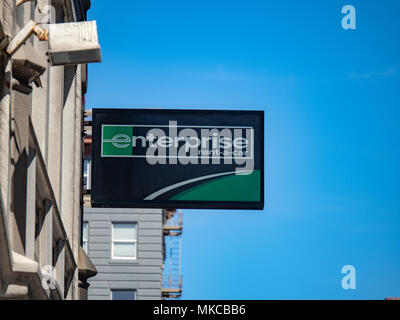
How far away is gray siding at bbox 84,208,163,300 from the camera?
58844mm

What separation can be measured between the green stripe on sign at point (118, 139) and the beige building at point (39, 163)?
116 cm

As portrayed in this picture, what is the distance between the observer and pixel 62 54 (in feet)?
36.9

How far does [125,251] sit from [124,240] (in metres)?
0.69

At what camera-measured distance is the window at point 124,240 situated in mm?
59594

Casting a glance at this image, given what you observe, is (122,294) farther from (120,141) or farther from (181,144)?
(181,144)

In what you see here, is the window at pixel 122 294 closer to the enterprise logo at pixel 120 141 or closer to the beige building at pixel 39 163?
the beige building at pixel 39 163

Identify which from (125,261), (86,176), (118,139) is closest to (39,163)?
(118,139)

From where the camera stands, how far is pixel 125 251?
196ft

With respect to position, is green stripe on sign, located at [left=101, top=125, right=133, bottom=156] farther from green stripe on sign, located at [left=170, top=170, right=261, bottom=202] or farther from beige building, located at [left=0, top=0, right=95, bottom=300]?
green stripe on sign, located at [left=170, top=170, right=261, bottom=202]

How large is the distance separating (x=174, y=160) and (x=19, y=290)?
7142mm

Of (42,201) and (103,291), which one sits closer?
(42,201)
